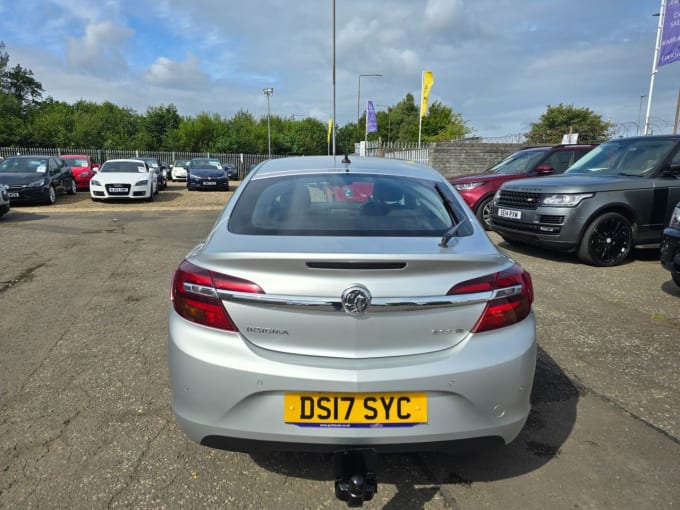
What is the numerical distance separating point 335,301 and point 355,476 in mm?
684

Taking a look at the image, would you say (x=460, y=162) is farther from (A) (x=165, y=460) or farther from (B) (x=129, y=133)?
(B) (x=129, y=133)

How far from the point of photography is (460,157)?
1872 centimetres

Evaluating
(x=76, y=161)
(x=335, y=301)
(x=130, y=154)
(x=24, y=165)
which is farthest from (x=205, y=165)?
(x=130, y=154)

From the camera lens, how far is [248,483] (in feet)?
7.58

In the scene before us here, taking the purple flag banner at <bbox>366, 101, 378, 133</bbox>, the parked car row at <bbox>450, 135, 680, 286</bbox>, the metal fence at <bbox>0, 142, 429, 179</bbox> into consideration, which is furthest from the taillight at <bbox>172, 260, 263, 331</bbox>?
the purple flag banner at <bbox>366, 101, 378, 133</bbox>

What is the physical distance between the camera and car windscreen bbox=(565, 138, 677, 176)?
7.08 metres

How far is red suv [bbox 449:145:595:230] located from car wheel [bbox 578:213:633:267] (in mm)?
3011

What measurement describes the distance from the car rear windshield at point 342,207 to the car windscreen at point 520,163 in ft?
26.3

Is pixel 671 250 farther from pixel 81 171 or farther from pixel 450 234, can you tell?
pixel 81 171

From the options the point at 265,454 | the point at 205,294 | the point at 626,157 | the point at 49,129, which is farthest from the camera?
the point at 49,129

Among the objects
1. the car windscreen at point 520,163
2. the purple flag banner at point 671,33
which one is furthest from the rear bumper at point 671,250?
the purple flag banner at point 671,33

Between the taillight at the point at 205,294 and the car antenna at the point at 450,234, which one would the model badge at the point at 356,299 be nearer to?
the taillight at the point at 205,294

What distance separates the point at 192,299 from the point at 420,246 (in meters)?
1.00

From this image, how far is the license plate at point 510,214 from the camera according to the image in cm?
736
